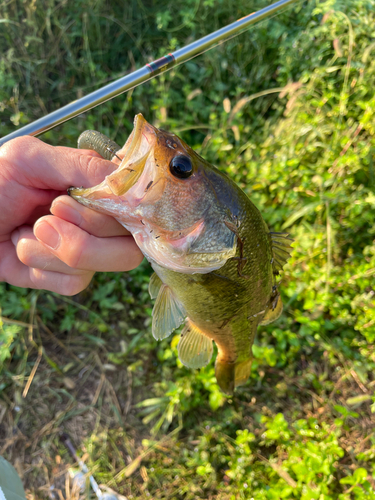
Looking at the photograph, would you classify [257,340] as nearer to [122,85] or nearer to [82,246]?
[82,246]

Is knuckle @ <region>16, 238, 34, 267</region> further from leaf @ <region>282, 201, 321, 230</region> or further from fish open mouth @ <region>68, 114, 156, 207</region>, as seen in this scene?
leaf @ <region>282, 201, 321, 230</region>

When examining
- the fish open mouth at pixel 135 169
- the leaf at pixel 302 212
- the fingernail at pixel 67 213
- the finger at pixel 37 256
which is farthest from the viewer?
the leaf at pixel 302 212

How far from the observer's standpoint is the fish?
1.08m

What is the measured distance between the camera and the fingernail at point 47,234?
51.4 inches

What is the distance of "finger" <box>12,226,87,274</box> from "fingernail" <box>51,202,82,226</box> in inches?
8.5

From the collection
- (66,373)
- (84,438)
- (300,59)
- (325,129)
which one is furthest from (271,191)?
(84,438)

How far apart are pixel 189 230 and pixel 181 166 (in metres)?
0.23

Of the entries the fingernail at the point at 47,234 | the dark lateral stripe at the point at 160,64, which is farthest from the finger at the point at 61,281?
the dark lateral stripe at the point at 160,64

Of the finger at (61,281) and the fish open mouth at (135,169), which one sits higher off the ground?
the fish open mouth at (135,169)

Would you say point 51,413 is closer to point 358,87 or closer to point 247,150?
point 247,150

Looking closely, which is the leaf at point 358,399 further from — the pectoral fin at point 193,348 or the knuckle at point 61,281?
the knuckle at point 61,281

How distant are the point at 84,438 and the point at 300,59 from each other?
12.9ft

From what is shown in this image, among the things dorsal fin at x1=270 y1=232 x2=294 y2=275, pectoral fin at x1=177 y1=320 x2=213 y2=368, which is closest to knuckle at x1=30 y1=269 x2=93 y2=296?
pectoral fin at x1=177 y1=320 x2=213 y2=368

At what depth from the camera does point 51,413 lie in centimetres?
249
